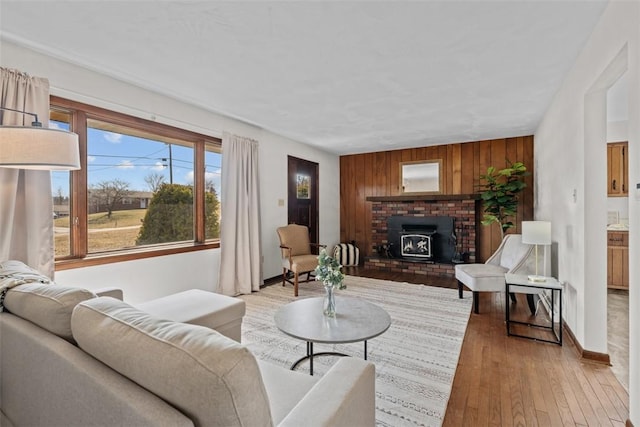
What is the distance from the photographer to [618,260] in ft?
13.5

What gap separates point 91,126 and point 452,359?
12.5ft

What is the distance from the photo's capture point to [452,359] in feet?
7.66

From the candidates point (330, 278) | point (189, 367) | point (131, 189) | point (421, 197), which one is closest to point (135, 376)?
point (189, 367)

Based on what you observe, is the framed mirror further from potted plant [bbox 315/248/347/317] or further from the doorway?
potted plant [bbox 315/248/347/317]

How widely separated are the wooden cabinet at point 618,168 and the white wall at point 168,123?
15.2 ft

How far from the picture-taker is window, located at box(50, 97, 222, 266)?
2.66 meters

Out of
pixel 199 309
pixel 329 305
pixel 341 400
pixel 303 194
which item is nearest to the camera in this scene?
pixel 341 400

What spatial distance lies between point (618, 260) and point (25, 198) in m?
6.74

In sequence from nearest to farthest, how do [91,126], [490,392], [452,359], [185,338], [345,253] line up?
1. [185,338]
2. [490,392]
3. [452,359]
4. [91,126]
5. [345,253]

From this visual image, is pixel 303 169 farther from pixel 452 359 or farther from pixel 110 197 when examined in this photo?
pixel 452 359

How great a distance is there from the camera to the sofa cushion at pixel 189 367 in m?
0.68

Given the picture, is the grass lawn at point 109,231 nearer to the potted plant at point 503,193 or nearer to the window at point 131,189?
the window at point 131,189

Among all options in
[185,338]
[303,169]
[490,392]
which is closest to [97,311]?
[185,338]

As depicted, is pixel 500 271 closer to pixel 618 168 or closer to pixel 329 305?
pixel 329 305
